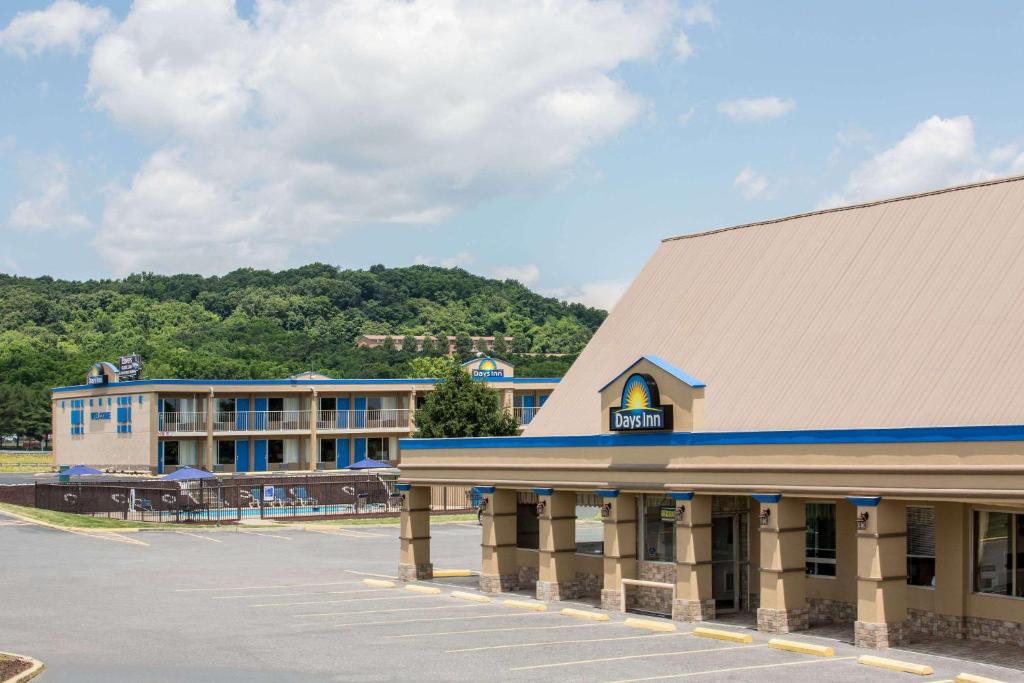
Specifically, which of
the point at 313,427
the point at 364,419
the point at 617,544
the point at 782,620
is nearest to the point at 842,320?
the point at 782,620

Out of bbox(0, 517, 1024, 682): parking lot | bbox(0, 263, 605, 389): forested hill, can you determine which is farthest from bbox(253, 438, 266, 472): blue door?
A: bbox(0, 517, 1024, 682): parking lot

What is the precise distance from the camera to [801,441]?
90.2 feet

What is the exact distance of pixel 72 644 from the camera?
27672mm

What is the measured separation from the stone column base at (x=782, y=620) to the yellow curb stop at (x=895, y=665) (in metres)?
3.15

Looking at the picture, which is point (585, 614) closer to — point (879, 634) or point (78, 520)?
point (879, 634)

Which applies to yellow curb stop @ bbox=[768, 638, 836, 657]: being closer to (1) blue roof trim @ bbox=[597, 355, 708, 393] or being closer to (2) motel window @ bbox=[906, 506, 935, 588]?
(2) motel window @ bbox=[906, 506, 935, 588]

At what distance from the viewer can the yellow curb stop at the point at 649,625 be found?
2922 centimetres

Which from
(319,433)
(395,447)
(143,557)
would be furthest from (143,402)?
(143,557)

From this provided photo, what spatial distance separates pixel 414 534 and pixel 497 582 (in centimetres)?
422

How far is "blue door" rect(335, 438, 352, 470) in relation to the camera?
307ft

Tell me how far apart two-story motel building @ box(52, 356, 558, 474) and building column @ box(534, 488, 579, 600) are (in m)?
49.7

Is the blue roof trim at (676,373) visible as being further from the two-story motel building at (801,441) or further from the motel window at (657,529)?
the motel window at (657,529)

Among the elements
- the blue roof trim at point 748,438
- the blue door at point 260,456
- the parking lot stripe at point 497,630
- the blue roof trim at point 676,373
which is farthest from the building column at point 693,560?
the blue door at point 260,456

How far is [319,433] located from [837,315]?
212 feet
